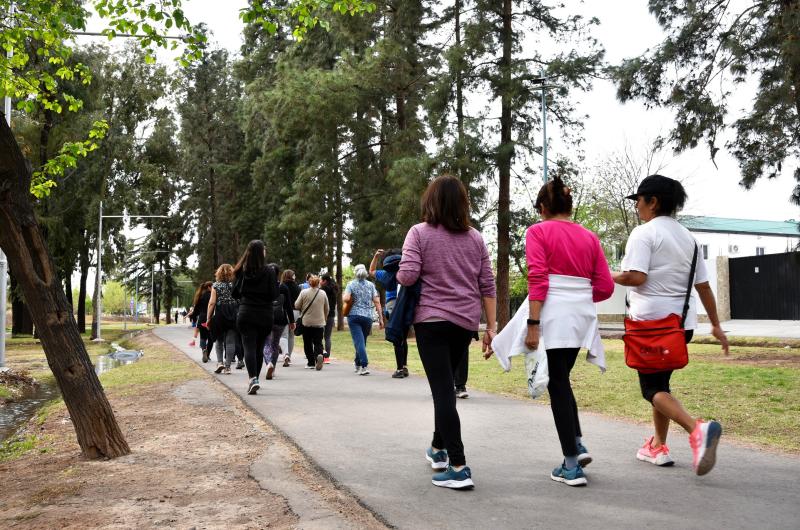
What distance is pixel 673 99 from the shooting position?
1551cm

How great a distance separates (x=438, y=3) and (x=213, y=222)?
27.0 m

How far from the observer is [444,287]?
4926 mm

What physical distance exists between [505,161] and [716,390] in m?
12.9

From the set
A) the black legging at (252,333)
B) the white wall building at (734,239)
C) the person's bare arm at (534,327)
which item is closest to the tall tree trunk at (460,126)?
the black legging at (252,333)

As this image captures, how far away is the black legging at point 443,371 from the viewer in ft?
15.6

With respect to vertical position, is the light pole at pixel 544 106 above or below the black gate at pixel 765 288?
above

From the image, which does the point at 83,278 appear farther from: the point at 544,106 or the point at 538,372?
the point at 538,372

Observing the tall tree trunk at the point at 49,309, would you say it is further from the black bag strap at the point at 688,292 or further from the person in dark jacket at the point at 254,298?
the black bag strap at the point at 688,292

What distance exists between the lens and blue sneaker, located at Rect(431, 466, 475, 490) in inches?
183

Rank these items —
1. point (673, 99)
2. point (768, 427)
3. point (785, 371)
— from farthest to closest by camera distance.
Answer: point (673, 99) < point (785, 371) < point (768, 427)

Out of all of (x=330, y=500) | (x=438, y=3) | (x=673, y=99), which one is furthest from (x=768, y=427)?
(x=438, y=3)

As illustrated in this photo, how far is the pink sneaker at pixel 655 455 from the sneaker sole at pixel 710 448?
67 cm

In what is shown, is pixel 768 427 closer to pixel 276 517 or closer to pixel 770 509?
pixel 770 509

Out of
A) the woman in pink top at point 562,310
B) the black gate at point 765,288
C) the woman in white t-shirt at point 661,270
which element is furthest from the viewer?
the black gate at point 765,288
